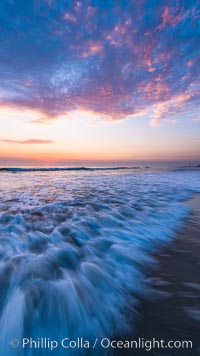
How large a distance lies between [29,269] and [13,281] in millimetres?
217

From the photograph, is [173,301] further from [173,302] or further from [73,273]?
[73,273]

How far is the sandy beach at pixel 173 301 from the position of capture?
1496 mm

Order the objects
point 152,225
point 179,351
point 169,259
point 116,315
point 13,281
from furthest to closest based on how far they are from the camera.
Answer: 1. point 152,225
2. point 169,259
3. point 13,281
4. point 116,315
5. point 179,351

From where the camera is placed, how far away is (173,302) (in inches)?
70.8

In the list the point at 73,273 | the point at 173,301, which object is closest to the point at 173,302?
the point at 173,301

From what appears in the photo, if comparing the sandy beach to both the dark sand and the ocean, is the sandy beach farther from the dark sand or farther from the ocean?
the ocean

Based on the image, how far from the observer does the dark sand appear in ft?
4.88

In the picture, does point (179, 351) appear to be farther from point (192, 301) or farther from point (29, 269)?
point (29, 269)

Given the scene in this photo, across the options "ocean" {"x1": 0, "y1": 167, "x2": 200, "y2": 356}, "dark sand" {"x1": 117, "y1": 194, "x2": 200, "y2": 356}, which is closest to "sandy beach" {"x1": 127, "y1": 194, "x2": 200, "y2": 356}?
"dark sand" {"x1": 117, "y1": 194, "x2": 200, "y2": 356}

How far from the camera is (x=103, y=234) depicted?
135 inches

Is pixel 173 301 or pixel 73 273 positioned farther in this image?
pixel 73 273

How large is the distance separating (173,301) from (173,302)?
0.05 feet

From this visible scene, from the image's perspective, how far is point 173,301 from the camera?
1813 millimetres

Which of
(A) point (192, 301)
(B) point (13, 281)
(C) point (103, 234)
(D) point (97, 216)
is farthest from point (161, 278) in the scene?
(D) point (97, 216)
